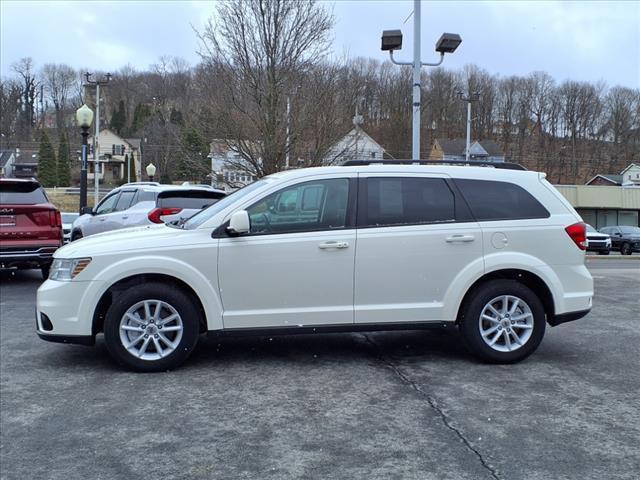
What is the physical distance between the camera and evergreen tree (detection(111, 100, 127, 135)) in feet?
315

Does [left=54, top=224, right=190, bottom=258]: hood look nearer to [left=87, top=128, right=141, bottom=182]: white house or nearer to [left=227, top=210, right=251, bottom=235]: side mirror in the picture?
[left=227, top=210, right=251, bottom=235]: side mirror

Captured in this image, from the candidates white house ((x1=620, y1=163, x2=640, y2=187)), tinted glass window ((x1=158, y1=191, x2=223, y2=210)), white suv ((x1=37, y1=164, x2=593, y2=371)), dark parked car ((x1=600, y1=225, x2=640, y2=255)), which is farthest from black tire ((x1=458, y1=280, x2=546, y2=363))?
white house ((x1=620, y1=163, x2=640, y2=187))

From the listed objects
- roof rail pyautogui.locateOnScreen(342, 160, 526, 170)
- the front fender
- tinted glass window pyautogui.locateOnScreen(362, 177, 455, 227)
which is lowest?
the front fender

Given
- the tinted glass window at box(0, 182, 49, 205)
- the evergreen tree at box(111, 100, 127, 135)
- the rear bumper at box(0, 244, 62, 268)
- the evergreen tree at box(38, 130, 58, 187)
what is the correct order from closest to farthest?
the rear bumper at box(0, 244, 62, 268) < the tinted glass window at box(0, 182, 49, 205) < the evergreen tree at box(38, 130, 58, 187) < the evergreen tree at box(111, 100, 127, 135)

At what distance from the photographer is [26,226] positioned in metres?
10.4

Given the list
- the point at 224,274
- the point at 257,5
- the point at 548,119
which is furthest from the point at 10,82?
the point at 224,274

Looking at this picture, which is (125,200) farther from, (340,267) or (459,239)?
(459,239)

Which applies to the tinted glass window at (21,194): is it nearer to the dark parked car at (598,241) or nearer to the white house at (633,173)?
the dark parked car at (598,241)

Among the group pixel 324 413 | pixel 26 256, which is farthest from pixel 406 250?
pixel 26 256

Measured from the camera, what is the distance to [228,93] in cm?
1684

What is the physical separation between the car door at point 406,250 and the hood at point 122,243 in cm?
159

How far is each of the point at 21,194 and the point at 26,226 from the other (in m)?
0.59

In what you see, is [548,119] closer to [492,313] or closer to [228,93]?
[228,93]

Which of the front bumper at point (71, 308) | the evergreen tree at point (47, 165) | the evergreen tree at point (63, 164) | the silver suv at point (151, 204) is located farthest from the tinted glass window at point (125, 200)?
the evergreen tree at point (63, 164)
